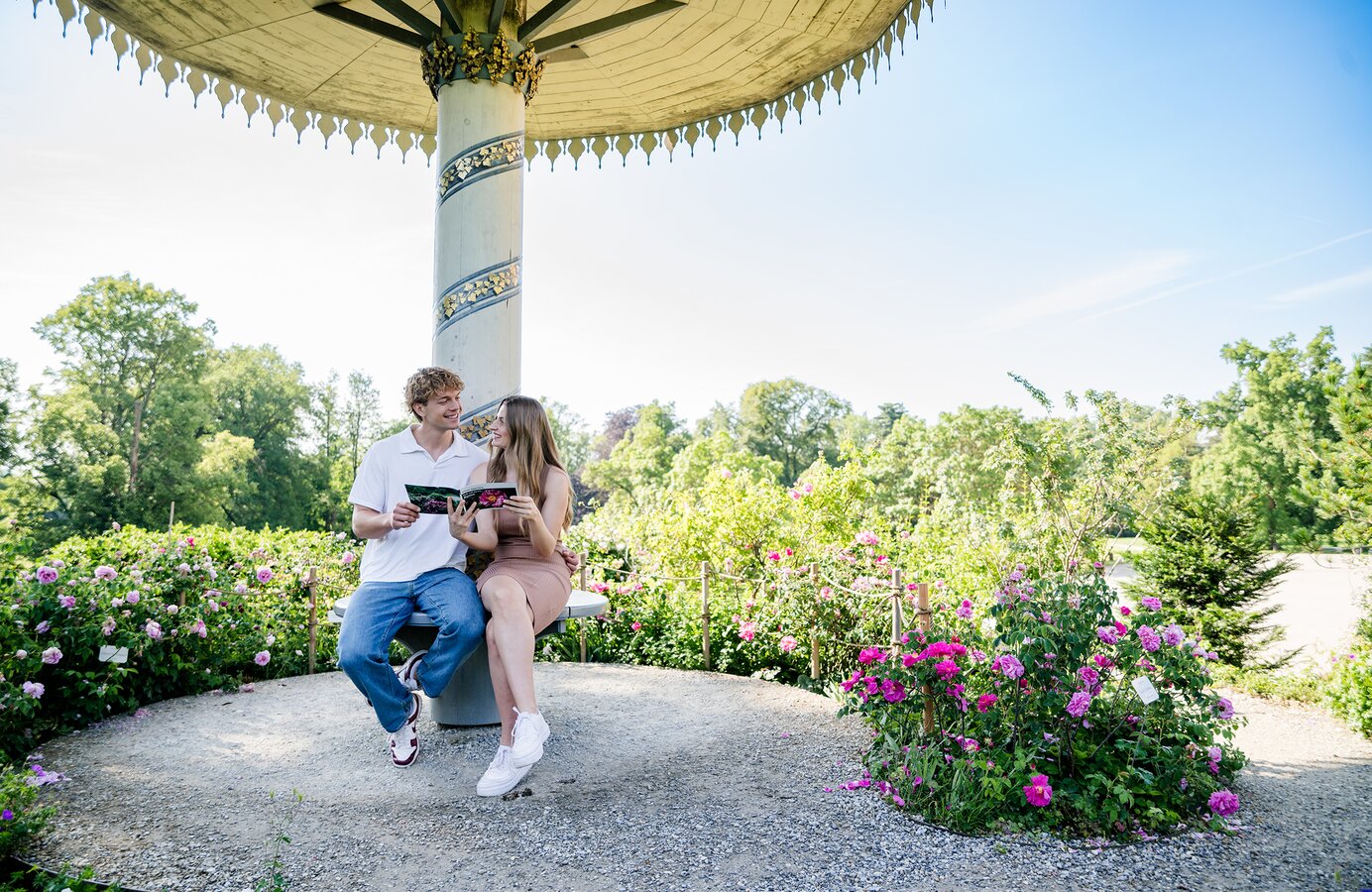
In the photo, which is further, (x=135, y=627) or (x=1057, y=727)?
(x=135, y=627)

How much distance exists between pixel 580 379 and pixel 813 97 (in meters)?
59.6

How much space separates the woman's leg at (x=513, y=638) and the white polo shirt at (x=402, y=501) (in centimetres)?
37

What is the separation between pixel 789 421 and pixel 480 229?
2015 inches

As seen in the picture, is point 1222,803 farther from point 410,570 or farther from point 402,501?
point 402,501

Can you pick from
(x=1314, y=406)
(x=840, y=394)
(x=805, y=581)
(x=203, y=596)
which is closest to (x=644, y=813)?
(x=805, y=581)

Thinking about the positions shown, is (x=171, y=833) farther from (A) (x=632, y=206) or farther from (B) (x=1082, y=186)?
(A) (x=632, y=206)

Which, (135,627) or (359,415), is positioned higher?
(359,415)

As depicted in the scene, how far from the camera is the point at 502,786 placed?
9.70 ft

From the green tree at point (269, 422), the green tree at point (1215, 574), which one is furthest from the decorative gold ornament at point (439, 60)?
the green tree at point (269, 422)

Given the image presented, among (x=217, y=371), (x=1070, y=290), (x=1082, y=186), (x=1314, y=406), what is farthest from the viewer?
(x=1070, y=290)

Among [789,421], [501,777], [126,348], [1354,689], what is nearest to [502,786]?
[501,777]

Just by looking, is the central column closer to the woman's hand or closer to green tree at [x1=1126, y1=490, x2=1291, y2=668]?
the woman's hand

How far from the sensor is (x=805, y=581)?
5168 mm

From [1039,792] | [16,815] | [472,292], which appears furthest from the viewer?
[472,292]
